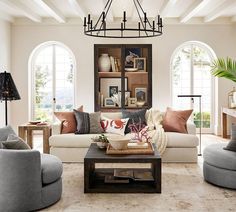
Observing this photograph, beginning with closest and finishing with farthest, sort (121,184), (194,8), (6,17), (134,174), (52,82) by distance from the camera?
(121,184), (134,174), (194,8), (6,17), (52,82)

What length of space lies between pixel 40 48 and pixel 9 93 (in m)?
3.06

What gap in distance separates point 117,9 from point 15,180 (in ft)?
15.4

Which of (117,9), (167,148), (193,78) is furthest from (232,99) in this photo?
(117,9)

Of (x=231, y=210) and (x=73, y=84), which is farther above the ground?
(x=73, y=84)

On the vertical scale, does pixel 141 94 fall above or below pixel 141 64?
below

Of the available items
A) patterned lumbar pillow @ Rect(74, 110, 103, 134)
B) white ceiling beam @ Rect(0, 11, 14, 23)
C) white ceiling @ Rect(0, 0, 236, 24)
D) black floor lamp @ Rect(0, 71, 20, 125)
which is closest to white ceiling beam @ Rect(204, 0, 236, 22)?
white ceiling @ Rect(0, 0, 236, 24)

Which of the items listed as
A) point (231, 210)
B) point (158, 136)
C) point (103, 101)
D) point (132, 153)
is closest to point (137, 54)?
point (103, 101)

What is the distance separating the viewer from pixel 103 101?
8.26 m

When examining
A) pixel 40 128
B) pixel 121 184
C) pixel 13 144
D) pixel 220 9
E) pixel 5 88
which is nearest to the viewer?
pixel 13 144

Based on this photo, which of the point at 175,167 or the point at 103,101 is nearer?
the point at 175,167

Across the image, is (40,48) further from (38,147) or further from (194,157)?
(194,157)

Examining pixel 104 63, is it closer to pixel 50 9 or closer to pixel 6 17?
pixel 50 9

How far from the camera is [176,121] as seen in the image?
6387mm

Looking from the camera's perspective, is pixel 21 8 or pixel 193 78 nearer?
pixel 21 8
